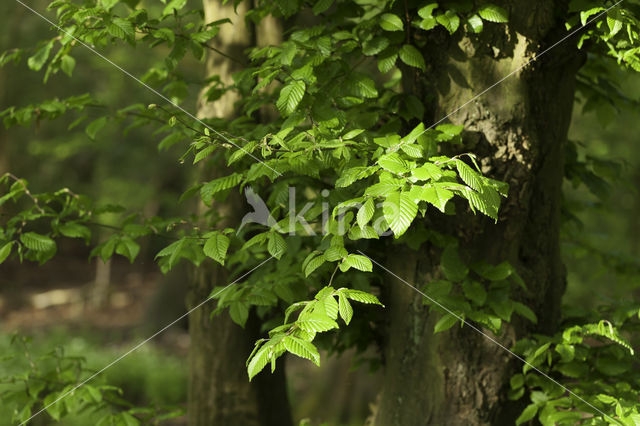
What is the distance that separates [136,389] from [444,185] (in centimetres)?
602

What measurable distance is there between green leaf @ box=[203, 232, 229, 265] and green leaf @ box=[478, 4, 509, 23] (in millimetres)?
1179

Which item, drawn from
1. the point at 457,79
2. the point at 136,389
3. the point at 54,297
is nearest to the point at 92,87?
the point at 54,297

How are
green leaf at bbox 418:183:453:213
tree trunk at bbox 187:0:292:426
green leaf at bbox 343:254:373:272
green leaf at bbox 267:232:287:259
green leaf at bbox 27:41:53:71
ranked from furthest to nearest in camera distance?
tree trunk at bbox 187:0:292:426, green leaf at bbox 27:41:53:71, green leaf at bbox 267:232:287:259, green leaf at bbox 343:254:373:272, green leaf at bbox 418:183:453:213

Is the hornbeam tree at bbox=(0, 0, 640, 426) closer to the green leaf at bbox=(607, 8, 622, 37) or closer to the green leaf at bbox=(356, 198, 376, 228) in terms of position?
the green leaf at bbox=(607, 8, 622, 37)

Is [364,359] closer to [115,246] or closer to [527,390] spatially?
[527,390]

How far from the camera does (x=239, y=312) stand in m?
2.10

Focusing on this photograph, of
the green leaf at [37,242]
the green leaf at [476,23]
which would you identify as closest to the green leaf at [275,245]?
the green leaf at [37,242]

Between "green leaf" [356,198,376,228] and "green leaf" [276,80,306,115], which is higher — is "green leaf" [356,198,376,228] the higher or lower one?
the lower one

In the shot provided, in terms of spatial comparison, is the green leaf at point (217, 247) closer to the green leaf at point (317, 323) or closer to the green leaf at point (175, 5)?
the green leaf at point (317, 323)

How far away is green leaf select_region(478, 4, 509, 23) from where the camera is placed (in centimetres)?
207

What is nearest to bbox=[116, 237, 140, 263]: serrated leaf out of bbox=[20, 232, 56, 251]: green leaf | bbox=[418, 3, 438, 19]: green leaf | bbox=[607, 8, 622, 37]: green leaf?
bbox=[20, 232, 56, 251]: green leaf

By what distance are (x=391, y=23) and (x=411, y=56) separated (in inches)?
5.6

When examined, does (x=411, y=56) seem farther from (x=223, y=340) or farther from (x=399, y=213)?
(x=223, y=340)

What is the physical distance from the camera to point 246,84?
2.25 meters
